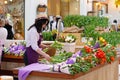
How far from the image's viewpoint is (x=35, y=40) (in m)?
5.74

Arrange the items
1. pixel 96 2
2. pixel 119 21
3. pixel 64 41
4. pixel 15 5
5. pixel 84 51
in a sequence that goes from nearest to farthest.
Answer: pixel 84 51 < pixel 64 41 < pixel 15 5 < pixel 96 2 < pixel 119 21

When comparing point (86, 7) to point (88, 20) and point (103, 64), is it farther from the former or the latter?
point (103, 64)

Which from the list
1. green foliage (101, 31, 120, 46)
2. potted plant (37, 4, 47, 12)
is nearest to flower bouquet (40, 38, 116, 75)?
green foliage (101, 31, 120, 46)

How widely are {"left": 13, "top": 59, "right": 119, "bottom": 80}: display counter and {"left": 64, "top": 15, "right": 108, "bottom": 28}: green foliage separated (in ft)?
10.9

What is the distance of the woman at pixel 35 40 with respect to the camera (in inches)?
226

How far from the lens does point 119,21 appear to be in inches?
1077

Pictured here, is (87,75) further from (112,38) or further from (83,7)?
(83,7)

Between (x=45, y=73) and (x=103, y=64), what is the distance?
4.59ft

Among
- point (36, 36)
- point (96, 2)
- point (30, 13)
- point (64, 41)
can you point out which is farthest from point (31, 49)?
point (96, 2)

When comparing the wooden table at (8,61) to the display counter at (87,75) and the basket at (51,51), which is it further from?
the display counter at (87,75)

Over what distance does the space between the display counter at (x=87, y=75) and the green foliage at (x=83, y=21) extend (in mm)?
3329

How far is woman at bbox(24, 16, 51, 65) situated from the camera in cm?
573

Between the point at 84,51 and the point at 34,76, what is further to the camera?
the point at 84,51

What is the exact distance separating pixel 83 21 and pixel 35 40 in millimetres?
3978
